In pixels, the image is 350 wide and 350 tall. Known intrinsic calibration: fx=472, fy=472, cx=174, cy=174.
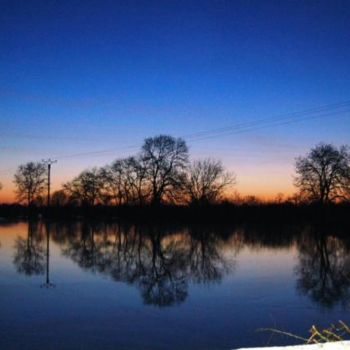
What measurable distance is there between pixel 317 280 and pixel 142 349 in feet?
33.7

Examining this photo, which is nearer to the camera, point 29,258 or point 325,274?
point 325,274

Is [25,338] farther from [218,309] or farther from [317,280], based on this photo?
[317,280]

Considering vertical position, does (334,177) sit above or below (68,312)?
above

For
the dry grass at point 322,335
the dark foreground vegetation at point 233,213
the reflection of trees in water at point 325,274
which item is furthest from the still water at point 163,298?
the dark foreground vegetation at point 233,213

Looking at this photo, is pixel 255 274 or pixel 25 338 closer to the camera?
pixel 25 338

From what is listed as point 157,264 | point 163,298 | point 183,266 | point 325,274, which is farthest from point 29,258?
point 325,274

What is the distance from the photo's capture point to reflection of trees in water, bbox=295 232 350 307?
1425cm

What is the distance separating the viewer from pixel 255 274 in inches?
723

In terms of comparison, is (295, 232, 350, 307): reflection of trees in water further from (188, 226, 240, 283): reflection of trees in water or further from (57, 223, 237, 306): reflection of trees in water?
(57, 223, 237, 306): reflection of trees in water

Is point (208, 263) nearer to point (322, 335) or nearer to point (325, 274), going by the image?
point (325, 274)

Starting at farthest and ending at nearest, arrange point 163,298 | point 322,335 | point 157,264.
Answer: point 157,264, point 163,298, point 322,335

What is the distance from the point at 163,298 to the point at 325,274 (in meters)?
8.10

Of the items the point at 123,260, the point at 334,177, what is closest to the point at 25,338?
the point at 123,260

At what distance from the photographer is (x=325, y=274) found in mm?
18625
